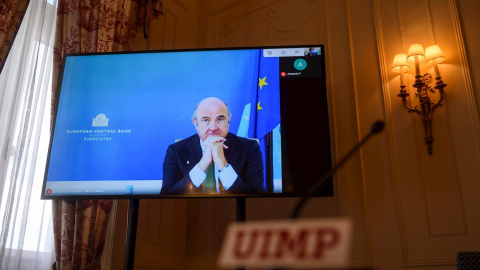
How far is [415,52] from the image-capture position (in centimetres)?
272

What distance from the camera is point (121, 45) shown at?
3045 millimetres

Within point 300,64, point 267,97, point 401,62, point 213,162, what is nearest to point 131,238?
point 213,162

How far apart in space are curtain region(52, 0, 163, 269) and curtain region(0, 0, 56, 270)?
3.2 inches

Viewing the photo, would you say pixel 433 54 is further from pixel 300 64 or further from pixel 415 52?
pixel 300 64

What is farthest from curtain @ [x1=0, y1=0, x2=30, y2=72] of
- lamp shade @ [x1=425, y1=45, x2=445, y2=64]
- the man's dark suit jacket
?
lamp shade @ [x1=425, y1=45, x2=445, y2=64]

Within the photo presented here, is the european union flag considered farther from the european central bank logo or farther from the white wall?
the european central bank logo

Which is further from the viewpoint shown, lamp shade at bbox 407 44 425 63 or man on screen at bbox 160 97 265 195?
lamp shade at bbox 407 44 425 63

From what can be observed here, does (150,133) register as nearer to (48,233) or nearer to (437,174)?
(48,233)

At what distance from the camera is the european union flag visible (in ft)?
8.17

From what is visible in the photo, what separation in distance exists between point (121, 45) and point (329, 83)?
1.43 metres

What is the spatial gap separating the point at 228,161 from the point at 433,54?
1.37 meters

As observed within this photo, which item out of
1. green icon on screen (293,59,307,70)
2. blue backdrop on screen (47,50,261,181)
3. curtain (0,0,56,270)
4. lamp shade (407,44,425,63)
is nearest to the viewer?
curtain (0,0,56,270)

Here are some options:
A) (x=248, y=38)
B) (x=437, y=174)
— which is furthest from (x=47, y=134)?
(x=437, y=174)

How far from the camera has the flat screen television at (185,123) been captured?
2414 mm
